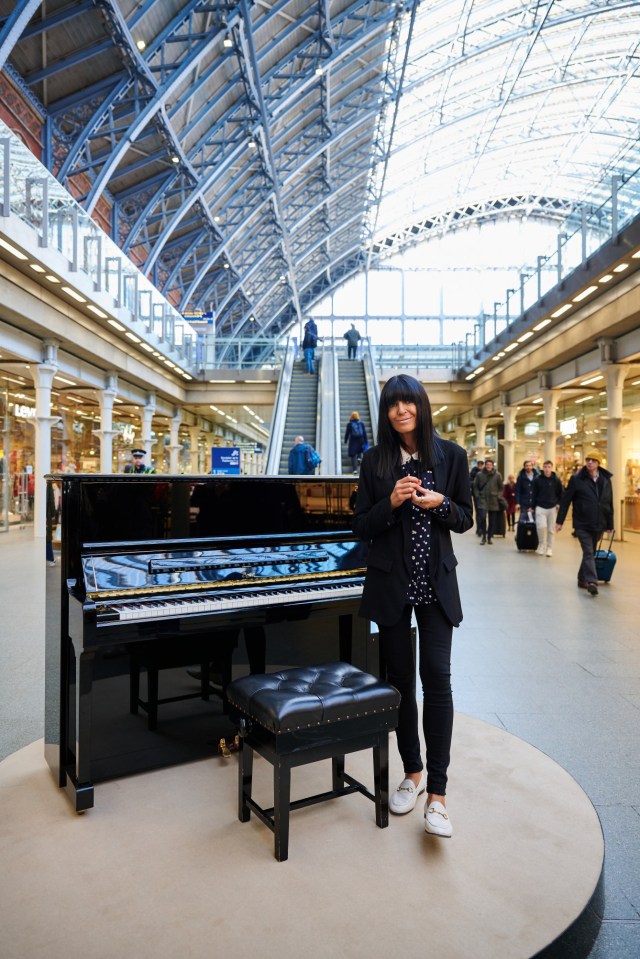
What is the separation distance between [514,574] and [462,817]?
763 cm

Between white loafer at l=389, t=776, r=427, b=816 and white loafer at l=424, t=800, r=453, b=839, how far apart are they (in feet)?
0.64

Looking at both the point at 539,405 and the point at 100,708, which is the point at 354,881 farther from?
the point at 539,405

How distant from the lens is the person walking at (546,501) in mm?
11797

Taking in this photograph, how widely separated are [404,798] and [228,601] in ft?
3.73

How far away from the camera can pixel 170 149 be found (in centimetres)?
1973

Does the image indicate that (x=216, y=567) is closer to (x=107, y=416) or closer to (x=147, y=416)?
(x=107, y=416)

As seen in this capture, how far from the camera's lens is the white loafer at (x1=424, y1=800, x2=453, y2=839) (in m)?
2.56

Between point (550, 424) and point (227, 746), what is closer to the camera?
point (227, 746)

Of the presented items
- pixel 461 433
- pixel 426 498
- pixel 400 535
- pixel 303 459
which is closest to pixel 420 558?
pixel 400 535

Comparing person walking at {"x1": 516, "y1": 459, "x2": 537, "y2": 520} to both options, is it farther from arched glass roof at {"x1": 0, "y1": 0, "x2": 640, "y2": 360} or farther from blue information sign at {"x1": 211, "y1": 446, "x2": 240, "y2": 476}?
blue information sign at {"x1": 211, "y1": 446, "x2": 240, "y2": 476}

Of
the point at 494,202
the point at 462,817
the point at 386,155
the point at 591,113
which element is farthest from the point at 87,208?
the point at 494,202

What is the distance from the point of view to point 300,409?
69.6 feet

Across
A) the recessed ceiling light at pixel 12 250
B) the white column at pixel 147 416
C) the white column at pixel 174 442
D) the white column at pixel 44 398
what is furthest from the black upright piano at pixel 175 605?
the white column at pixel 174 442

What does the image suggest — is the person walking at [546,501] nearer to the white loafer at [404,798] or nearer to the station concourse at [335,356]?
the station concourse at [335,356]
